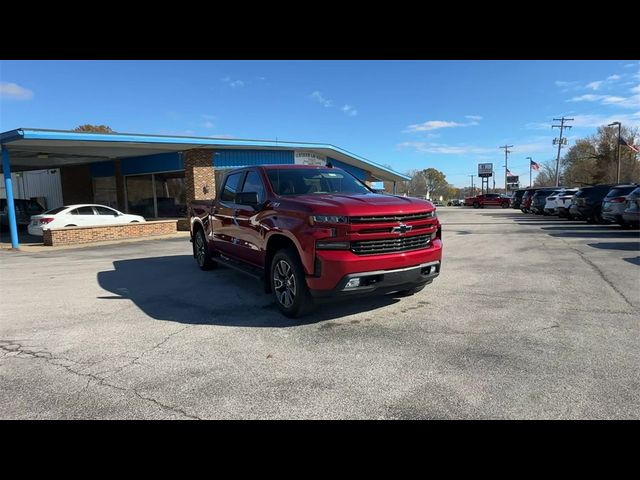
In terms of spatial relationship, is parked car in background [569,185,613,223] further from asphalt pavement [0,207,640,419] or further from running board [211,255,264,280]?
running board [211,255,264,280]

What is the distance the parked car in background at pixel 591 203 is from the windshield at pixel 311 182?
15.7 metres

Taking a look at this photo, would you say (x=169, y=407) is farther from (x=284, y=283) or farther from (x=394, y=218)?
(x=394, y=218)

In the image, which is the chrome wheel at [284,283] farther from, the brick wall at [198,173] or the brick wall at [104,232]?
the brick wall at [198,173]

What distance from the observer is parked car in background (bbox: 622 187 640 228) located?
42.0 feet

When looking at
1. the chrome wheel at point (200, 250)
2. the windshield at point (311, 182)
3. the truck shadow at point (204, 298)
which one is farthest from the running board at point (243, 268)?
the windshield at point (311, 182)

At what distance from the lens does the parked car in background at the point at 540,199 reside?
89.1 ft

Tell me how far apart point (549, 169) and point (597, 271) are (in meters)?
88.6

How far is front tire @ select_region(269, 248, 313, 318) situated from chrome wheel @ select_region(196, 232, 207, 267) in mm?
3578

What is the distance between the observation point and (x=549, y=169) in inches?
3342

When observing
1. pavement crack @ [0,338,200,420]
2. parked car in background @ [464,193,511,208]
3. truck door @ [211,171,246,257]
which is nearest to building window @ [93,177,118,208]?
truck door @ [211,171,246,257]

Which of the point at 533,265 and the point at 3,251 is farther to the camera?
the point at 3,251

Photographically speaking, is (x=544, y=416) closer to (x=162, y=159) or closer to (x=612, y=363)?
(x=612, y=363)
